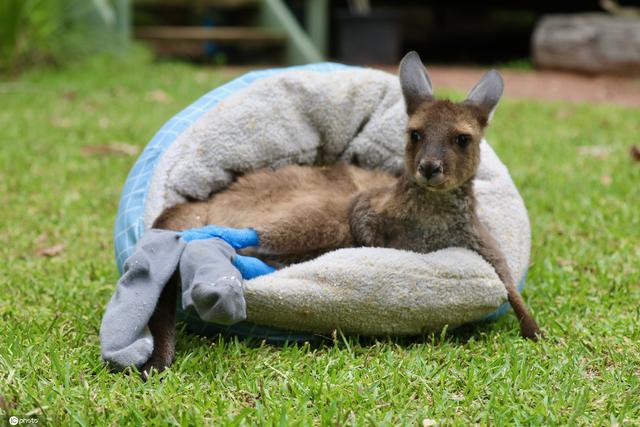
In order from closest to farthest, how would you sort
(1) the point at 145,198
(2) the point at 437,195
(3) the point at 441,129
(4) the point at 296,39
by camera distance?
(3) the point at 441,129, (2) the point at 437,195, (1) the point at 145,198, (4) the point at 296,39

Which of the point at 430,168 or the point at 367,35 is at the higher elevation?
the point at 430,168

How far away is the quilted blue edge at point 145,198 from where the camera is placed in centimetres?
313

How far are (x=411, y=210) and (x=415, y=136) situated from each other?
316mm

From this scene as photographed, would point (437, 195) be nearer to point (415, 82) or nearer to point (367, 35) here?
point (415, 82)

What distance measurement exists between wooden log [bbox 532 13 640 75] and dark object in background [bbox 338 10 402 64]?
2.19 meters

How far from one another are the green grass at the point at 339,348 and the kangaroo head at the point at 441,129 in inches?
26.3

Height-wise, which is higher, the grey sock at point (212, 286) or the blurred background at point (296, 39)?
the grey sock at point (212, 286)

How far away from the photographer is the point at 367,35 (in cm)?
1183

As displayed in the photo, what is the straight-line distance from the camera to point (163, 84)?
895cm

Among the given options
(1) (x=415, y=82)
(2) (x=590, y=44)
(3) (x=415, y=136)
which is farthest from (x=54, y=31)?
(3) (x=415, y=136)

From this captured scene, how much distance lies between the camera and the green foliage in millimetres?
8852

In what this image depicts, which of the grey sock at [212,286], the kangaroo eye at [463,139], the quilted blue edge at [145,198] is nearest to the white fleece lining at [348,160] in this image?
the quilted blue edge at [145,198]

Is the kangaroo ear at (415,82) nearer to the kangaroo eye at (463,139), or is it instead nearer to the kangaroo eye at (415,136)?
the kangaroo eye at (415,136)

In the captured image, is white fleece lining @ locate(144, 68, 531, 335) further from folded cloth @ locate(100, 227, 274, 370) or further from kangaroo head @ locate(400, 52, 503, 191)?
kangaroo head @ locate(400, 52, 503, 191)
